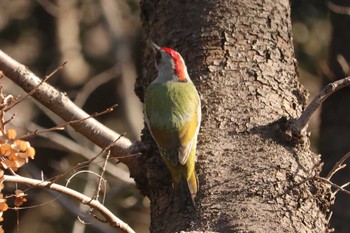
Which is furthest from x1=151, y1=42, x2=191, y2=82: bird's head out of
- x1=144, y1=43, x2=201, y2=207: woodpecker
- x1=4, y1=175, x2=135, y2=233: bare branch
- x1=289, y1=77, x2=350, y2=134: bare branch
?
x1=4, y1=175, x2=135, y2=233: bare branch

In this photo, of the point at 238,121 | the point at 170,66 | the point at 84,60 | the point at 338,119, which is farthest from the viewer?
the point at 84,60

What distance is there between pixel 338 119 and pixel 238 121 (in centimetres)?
317

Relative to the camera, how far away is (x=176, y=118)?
4703 mm

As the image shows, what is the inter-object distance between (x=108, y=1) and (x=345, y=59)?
10.9 feet

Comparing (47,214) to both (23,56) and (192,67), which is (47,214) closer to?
(23,56)

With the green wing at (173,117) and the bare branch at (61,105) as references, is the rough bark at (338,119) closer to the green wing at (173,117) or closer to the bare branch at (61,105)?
the green wing at (173,117)

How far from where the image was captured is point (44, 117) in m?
9.96

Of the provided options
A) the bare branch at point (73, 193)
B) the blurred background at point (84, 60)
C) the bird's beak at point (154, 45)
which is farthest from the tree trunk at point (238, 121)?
the blurred background at point (84, 60)

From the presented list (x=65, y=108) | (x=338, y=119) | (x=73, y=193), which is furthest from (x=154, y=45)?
(x=338, y=119)

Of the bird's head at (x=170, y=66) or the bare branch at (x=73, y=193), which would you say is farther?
the bird's head at (x=170, y=66)

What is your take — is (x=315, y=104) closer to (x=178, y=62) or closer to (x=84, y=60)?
(x=178, y=62)

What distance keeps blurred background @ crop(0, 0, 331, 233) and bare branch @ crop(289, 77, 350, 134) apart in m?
4.32

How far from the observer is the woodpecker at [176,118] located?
4082 mm

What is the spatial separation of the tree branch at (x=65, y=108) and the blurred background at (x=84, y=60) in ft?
13.1
